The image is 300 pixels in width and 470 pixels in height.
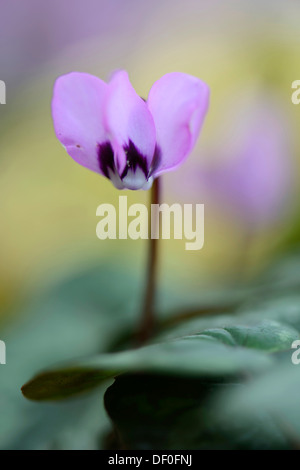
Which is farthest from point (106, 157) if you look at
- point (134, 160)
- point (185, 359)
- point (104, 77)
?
point (104, 77)

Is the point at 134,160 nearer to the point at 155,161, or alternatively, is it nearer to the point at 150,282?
the point at 155,161

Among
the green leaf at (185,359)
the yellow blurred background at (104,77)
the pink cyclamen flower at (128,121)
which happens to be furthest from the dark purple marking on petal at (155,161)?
the yellow blurred background at (104,77)

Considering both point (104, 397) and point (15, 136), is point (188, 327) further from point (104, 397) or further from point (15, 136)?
point (15, 136)

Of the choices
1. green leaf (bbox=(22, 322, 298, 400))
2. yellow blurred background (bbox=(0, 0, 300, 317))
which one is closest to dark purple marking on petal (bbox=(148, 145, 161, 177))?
green leaf (bbox=(22, 322, 298, 400))

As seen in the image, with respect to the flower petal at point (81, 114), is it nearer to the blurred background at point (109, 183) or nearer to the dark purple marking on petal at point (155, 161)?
the dark purple marking on petal at point (155, 161)

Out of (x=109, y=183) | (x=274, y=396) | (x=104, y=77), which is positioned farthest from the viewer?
(x=104, y=77)

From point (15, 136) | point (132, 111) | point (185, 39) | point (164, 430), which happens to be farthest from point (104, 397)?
point (185, 39)

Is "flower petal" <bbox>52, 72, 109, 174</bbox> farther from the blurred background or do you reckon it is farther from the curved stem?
the blurred background
